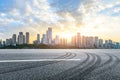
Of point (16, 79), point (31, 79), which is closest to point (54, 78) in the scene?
point (31, 79)

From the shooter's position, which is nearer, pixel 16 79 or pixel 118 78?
pixel 16 79

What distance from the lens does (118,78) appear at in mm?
5105

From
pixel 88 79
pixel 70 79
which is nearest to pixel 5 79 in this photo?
pixel 70 79

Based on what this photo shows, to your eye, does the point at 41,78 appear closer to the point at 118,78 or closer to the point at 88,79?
the point at 88,79

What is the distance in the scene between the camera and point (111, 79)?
16.2ft

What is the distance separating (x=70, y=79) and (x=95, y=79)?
587 mm

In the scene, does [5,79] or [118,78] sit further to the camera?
[118,78]

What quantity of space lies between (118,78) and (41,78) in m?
1.84

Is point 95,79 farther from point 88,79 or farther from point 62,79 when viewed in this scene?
point 62,79

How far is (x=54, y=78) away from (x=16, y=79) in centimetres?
85

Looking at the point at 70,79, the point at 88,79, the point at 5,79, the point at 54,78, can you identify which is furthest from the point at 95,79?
the point at 5,79

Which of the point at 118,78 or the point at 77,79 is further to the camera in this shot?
the point at 118,78

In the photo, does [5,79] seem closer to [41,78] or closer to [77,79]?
[41,78]

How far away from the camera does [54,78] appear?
4.87 meters
